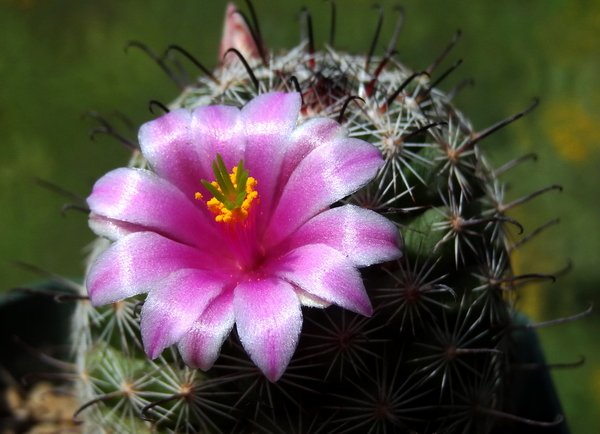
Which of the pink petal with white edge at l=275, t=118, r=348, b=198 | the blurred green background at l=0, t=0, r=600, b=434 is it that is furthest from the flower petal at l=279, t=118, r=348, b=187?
the blurred green background at l=0, t=0, r=600, b=434

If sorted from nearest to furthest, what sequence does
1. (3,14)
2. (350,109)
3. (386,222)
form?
(386,222)
(350,109)
(3,14)

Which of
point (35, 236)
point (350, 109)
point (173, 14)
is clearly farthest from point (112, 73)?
point (350, 109)

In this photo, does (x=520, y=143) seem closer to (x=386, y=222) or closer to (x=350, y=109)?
(x=350, y=109)

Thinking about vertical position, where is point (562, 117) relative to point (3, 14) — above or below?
below

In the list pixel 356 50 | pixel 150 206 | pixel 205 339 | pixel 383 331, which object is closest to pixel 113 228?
pixel 150 206

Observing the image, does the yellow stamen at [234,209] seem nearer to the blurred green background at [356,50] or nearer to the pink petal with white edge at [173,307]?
the pink petal with white edge at [173,307]

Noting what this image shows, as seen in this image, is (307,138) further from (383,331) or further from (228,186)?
(383,331)
